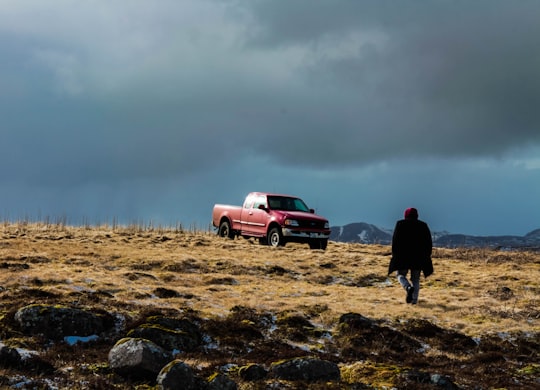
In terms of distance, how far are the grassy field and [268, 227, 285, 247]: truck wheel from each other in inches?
36.3

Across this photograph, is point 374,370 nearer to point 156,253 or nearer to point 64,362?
point 64,362

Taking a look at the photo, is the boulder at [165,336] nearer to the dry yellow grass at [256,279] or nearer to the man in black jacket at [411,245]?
the dry yellow grass at [256,279]

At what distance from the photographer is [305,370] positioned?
27.8 feet

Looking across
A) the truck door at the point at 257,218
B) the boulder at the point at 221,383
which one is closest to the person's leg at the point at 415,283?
the boulder at the point at 221,383

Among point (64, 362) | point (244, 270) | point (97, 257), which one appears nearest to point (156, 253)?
point (97, 257)

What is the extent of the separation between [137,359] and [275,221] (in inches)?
649

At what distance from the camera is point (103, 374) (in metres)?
8.19

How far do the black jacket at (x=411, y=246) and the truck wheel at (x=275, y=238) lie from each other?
1071 centimetres

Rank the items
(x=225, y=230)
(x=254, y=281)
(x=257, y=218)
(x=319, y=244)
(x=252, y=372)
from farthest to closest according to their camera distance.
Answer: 1. (x=225, y=230)
2. (x=257, y=218)
3. (x=319, y=244)
4. (x=254, y=281)
5. (x=252, y=372)

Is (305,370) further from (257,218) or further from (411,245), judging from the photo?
(257,218)

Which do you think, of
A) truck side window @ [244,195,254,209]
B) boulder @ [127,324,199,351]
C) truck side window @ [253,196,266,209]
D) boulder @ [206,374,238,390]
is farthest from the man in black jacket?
truck side window @ [244,195,254,209]

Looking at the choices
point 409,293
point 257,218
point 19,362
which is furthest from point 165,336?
point 257,218

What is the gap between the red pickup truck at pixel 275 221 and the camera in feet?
79.2

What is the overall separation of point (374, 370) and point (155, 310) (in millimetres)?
4341
